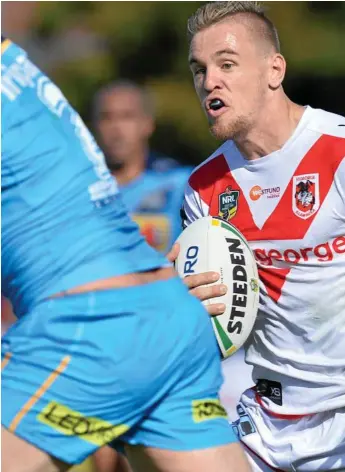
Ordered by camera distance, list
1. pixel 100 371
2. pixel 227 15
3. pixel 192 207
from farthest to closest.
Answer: pixel 192 207, pixel 227 15, pixel 100 371

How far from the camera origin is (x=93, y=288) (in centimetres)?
330

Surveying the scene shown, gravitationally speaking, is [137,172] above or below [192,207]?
below

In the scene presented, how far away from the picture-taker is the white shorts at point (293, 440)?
4.45m

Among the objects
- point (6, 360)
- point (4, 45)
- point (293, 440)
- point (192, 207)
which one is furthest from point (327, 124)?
point (6, 360)

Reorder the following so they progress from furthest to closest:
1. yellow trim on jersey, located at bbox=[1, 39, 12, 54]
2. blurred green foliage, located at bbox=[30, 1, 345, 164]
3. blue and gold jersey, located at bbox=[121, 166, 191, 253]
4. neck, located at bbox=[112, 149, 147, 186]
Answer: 1. blurred green foliage, located at bbox=[30, 1, 345, 164]
2. neck, located at bbox=[112, 149, 147, 186]
3. blue and gold jersey, located at bbox=[121, 166, 191, 253]
4. yellow trim on jersey, located at bbox=[1, 39, 12, 54]

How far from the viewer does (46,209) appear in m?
3.32

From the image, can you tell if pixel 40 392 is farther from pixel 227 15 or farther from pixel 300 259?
pixel 227 15

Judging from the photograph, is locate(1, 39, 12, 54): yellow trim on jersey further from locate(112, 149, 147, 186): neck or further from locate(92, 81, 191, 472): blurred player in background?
locate(112, 149, 147, 186): neck

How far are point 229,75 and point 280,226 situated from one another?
690mm

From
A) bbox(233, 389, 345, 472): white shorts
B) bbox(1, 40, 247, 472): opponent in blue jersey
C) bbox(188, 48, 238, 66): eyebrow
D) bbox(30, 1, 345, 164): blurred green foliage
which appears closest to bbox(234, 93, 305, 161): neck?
bbox(188, 48, 238, 66): eyebrow

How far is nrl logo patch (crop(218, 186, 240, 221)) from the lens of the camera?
476 cm

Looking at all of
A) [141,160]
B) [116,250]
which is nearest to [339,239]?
[116,250]

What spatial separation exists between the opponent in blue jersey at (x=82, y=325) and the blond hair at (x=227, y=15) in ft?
4.74

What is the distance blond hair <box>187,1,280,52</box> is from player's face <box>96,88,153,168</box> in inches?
148
